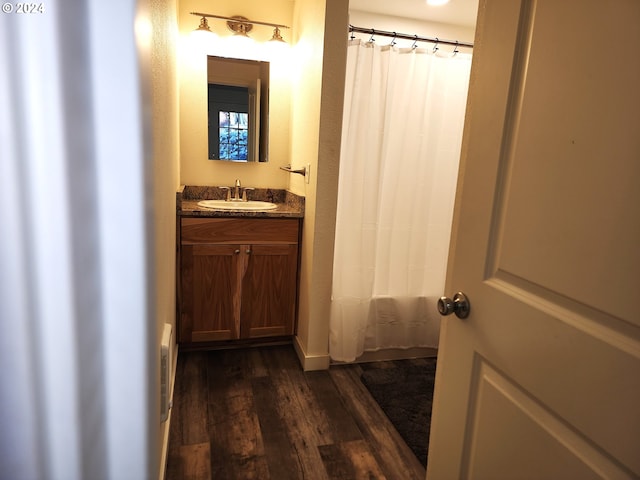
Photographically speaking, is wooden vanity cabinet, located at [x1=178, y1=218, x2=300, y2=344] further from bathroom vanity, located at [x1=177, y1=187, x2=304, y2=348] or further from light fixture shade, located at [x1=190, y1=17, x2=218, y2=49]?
light fixture shade, located at [x1=190, y1=17, x2=218, y2=49]

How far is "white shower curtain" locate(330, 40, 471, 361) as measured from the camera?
227 cm

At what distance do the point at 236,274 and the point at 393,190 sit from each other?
3.58 ft

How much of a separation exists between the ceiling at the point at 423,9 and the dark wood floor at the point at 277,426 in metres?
2.25

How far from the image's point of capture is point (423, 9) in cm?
252

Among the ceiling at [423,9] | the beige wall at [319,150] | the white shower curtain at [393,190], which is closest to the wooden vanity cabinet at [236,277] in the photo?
the beige wall at [319,150]

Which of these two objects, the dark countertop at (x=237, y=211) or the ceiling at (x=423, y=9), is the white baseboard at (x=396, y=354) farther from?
the ceiling at (x=423, y=9)

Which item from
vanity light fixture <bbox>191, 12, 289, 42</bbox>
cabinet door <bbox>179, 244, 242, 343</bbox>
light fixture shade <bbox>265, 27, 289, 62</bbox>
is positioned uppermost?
vanity light fixture <bbox>191, 12, 289, 42</bbox>

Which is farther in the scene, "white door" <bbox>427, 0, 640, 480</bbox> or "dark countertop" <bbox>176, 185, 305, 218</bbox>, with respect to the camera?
"dark countertop" <bbox>176, 185, 305, 218</bbox>

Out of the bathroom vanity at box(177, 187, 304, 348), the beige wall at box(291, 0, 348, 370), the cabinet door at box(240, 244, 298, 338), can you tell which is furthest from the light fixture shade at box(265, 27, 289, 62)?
the cabinet door at box(240, 244, 298, 338)

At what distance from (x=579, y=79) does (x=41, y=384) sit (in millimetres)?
857

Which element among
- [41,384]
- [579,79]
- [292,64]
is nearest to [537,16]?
[579,79]

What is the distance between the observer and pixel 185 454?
Result: 5.40ft

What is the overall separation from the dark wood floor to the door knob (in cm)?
97

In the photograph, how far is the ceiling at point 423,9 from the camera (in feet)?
7.90
